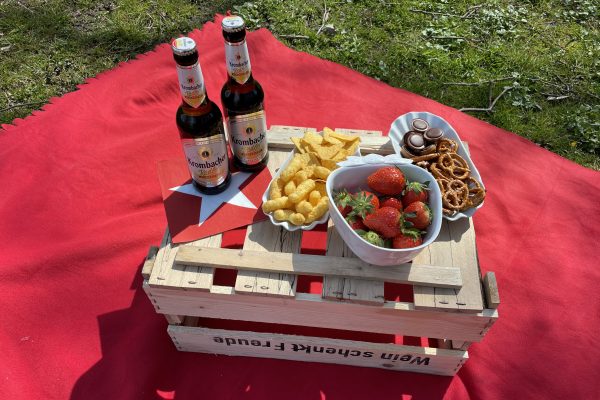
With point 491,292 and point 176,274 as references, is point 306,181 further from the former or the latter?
point 491,292

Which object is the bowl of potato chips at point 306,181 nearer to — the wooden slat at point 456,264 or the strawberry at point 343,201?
the strawberry at point 343,201

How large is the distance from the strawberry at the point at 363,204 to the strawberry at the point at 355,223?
0.01 meters

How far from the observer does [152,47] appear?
11.1ft

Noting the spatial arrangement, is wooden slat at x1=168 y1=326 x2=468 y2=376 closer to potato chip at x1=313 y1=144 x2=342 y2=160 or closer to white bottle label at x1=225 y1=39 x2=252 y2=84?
potato chip at x1=313 y1=144 x2=342 y2=160

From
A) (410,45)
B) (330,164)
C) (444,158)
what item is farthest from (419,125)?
(410,45)

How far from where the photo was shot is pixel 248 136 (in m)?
1.61

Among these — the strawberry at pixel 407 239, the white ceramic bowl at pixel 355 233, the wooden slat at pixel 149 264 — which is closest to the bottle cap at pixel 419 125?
the white ceramic bowl at pixel 355 233

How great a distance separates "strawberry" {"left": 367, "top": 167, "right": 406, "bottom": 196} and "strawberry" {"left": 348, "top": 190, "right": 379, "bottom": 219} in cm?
5

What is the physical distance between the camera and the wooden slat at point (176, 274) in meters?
1.44

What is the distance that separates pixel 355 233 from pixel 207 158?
616mm

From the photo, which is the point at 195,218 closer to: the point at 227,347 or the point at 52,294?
the point at 227,347

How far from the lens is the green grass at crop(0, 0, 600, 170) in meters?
2.99

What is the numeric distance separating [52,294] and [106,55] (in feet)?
6.76

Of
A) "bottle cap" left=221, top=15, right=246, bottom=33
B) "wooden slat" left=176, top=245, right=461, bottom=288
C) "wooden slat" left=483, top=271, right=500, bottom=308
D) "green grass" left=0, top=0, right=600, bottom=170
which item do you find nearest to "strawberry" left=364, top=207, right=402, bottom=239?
"wooden slat" left=176, top=245, right=461, bottom=288
